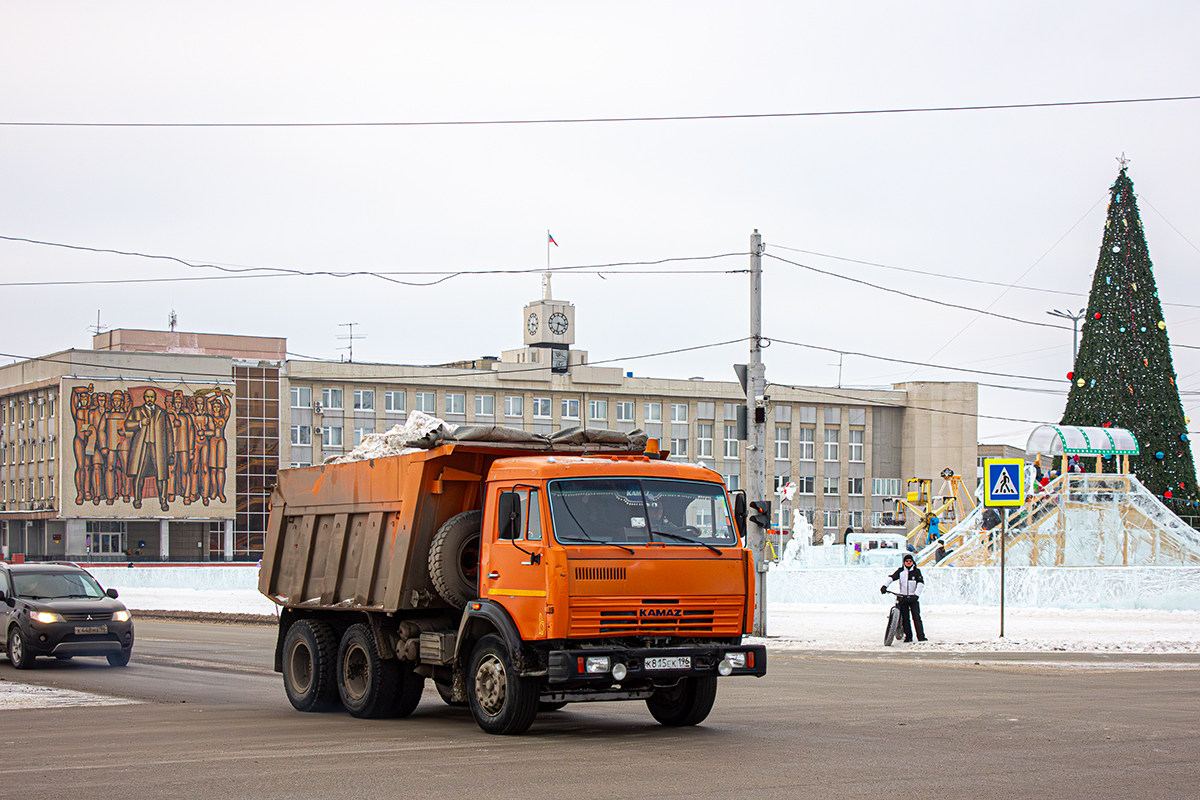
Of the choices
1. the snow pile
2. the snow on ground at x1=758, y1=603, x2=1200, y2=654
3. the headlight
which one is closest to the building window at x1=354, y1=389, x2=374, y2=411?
the snow on ground at x1=758, y1=603, x2=1200, y2=654

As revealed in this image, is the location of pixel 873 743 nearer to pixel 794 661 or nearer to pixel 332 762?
pixel 332 762

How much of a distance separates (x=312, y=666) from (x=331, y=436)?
278ft

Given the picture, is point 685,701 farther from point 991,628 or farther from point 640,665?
point 991,628

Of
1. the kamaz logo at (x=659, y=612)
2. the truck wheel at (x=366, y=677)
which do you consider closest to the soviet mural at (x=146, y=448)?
the truck wheel at (x=366, y=677)

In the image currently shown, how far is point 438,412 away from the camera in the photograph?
327 feet

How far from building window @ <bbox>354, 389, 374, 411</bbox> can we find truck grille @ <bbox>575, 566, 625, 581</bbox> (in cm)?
8825

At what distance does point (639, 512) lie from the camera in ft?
41.6

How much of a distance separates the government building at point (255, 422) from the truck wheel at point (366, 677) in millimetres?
70915

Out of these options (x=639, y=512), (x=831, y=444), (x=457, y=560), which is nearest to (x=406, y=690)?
(x=457, y=560)

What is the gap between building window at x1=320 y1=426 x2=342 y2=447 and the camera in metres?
97.9

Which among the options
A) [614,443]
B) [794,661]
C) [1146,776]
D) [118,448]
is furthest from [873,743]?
[118,448]

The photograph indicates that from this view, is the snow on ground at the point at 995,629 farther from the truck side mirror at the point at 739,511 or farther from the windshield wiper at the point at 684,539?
the windshield wiper at the point at 684,539

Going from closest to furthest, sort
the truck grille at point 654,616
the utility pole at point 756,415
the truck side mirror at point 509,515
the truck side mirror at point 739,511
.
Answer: the truck grille at point 654,616
the truck side mirror at point 509,515
the truck side mirror at point 739,511
the utility pole at point 756,415

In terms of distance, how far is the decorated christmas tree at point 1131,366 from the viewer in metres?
42.9
